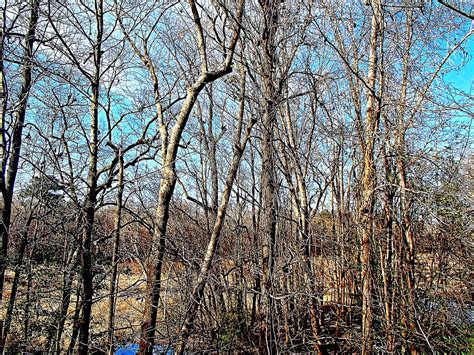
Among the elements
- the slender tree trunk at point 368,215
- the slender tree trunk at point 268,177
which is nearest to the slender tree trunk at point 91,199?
the slender tree trunk at point 268,177

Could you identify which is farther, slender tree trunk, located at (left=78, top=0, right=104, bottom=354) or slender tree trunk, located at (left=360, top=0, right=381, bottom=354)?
slender tree trunk, located at (left=78, top=0, right=104, bottom=354)

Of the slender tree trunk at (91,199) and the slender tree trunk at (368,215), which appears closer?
the slender tree trunk at (368,215)

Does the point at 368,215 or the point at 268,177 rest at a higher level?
the point at 268,177

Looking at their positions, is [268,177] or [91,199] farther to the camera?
[91,199]

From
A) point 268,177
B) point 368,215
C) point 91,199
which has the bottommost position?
point 368,215

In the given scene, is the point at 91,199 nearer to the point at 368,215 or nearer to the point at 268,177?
the point at 268,177

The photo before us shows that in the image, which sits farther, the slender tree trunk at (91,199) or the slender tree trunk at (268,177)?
the slender tree trunk at (91,199)

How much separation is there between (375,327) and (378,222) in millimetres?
1314

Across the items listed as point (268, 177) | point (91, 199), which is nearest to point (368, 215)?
point (268, 177)

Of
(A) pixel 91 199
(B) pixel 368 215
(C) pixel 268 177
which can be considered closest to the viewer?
(B) pixel 368 215

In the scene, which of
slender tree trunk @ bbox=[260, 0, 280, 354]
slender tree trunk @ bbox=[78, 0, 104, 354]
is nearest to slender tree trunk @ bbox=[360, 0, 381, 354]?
slender tree trunk @ bbox=[260, 0, 280, 354]

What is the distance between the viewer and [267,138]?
3.91m

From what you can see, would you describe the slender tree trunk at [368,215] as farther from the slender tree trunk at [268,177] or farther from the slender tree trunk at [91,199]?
the slender tree trunk at [91,199]

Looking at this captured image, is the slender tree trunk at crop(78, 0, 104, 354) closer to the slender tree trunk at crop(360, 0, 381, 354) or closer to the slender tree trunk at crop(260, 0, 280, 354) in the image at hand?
the slender tree trunk at crop(260, 0, 280, 354)
